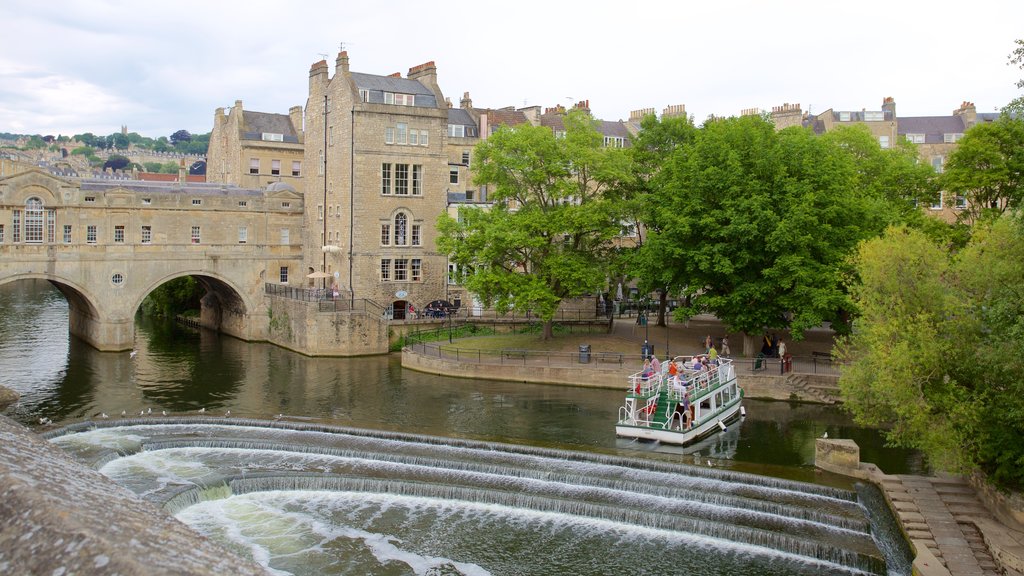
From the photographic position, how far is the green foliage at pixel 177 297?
6906 centimetres

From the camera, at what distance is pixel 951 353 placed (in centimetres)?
2286

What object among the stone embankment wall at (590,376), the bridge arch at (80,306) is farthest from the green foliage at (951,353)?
the bridge arch at (80,306)

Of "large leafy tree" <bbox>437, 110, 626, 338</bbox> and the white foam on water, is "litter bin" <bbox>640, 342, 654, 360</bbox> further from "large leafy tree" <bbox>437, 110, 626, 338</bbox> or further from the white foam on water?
the white foam on water

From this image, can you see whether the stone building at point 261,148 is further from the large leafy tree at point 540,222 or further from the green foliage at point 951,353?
the green foliage at point 951,353

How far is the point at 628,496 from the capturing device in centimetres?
2495

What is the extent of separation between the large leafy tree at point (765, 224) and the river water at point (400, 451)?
5.28 m

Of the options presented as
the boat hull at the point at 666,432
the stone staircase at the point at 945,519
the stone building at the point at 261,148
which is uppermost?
the stone building at the point at 261,148

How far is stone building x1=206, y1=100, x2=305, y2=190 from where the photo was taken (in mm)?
70062

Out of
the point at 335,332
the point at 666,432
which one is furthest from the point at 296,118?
the point at 666,432

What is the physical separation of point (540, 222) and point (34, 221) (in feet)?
92.3

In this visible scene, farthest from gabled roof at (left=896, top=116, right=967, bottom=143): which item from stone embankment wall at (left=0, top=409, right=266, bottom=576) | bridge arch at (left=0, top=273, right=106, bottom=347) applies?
stone embankment wall at (left=0, top=409, right=266, bottom=576)

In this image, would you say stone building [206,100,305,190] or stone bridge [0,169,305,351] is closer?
stone bridge [0,169,305,351]

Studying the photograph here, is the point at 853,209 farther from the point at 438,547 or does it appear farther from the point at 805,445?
the point at 438,547

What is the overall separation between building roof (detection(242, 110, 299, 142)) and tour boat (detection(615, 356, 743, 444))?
47.4 m
